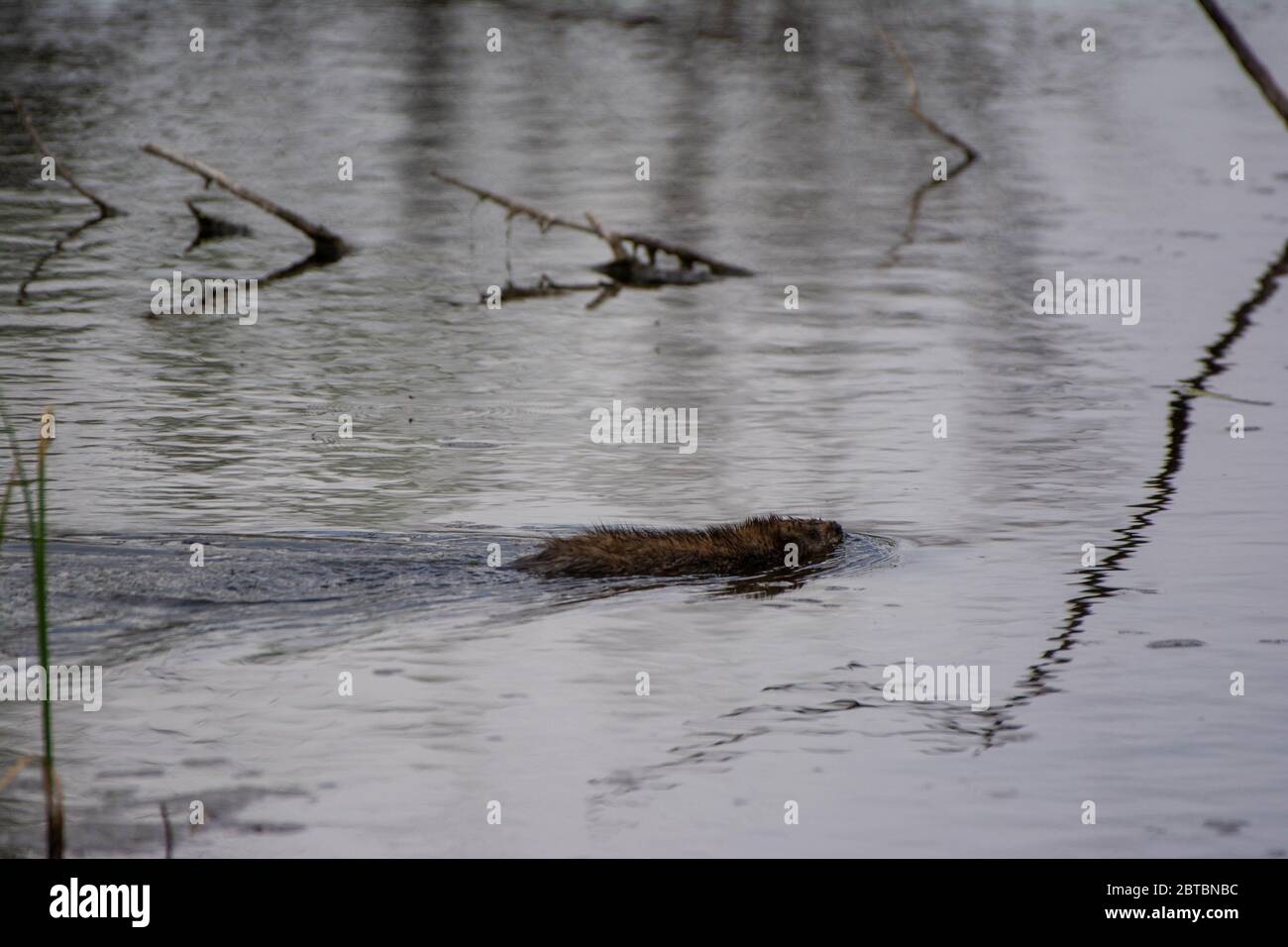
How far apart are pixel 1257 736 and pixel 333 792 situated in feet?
12.3

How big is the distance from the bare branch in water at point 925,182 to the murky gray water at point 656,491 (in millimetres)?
177

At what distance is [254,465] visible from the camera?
517 inches

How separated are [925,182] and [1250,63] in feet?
62.2

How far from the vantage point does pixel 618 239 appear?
1989 cm

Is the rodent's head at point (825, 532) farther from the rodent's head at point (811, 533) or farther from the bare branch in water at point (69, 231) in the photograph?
the bare branch in water at point (69, 231)

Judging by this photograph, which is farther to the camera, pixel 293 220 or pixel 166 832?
pixel 293 220

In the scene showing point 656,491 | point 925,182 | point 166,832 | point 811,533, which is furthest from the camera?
point 925,182

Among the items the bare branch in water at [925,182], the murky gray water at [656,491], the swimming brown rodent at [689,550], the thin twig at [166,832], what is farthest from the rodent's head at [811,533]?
the bare branch in water at [925,182]

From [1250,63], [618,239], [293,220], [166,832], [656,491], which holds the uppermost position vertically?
[293,220]

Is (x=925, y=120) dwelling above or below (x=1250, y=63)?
above

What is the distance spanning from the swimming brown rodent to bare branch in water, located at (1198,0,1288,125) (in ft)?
14.0

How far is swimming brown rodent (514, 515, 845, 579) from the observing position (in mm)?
10883

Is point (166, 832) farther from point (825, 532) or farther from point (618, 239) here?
point (618, 239)

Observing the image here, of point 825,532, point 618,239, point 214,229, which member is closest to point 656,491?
point 825,532
